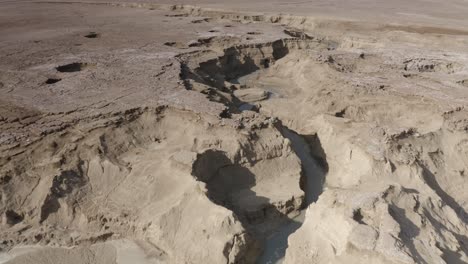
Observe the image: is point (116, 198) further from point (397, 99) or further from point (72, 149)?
point (397, 99)

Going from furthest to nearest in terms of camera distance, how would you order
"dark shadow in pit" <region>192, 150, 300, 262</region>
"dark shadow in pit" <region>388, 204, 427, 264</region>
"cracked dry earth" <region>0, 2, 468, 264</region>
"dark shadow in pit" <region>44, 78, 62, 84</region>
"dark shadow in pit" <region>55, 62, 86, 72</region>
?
"dark shadow in pit" <region>55, 62, 86, 72</region>, "dark shadow in pit" <region>44, 78, 62, 84</region>, "dark shadow in pit" <region>192, 150, 300, 262</region>, "cracked dry earth" <region>0, 2, 468, 264</region>, "dark shadow in pit" <region>388, 204, 427, 264</region>

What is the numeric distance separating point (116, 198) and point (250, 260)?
2687 millimetres

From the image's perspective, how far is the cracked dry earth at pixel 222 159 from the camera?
6.48 metres

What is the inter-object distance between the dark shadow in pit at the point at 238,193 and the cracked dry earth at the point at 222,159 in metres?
0.03

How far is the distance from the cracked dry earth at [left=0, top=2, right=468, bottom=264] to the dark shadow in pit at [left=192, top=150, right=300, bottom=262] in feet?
0.10

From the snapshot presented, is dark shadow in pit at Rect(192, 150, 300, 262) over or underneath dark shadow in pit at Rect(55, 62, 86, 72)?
underneath

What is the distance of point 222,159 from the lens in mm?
8305

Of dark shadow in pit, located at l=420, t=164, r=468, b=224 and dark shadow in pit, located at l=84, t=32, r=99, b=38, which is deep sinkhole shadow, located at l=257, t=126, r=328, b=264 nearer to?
dark shadow in pit, located at l=420, t=164, r=468, b=224

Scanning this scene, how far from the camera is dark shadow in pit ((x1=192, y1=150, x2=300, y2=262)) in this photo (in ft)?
25.1

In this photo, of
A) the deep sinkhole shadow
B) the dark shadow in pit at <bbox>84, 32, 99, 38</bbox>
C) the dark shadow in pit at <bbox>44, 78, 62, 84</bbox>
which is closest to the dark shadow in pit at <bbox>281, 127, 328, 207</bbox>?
the deep sinkhole shadow

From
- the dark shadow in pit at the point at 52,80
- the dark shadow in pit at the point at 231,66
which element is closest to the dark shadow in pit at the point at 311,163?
the dark shadow in pit at the point at 231,66

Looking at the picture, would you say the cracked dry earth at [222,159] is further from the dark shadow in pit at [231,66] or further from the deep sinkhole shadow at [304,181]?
the dark shadow in pit at [231,66]

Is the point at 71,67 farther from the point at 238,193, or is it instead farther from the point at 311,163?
the point at 311,163

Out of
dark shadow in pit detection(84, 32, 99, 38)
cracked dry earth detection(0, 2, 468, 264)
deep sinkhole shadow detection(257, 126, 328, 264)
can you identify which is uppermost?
dark shadow in pit detection(84, 32, 99, 38)
